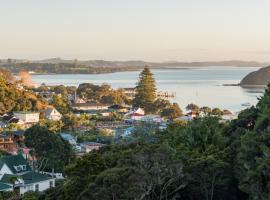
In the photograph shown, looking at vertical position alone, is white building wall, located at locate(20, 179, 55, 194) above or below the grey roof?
below

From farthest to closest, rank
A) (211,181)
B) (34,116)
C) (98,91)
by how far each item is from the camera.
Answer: (98,91), (34,116), (211,181)

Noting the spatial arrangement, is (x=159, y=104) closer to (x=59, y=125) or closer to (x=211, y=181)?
(x=59, y=125)

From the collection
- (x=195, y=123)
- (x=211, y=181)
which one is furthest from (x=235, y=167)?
(x=195, y=123)

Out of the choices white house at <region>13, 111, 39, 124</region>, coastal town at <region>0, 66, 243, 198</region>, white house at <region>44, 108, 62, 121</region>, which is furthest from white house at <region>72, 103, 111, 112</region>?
white house at <region>13, 111, 39, 124</region>

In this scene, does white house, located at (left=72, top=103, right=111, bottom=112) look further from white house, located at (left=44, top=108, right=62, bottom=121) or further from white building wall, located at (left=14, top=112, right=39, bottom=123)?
white building wall, located at (left=14, top=112, right=39, bottom=123)

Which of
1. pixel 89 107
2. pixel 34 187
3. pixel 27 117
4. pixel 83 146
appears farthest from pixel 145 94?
pixel 34 187

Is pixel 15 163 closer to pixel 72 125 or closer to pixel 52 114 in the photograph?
pixel 72 125

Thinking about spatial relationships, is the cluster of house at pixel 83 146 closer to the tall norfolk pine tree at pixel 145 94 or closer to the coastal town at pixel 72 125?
the coastal town at pixel 72 125
